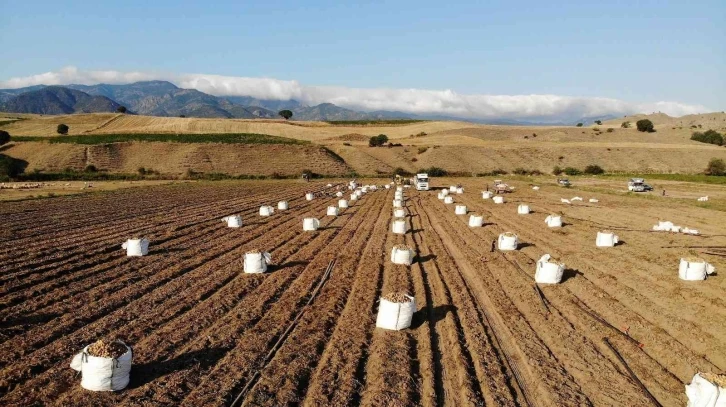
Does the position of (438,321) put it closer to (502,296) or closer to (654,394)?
(502,296)

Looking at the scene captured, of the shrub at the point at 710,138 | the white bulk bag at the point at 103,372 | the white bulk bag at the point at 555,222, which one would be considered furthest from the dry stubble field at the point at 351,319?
the shrub at the point at 710,138

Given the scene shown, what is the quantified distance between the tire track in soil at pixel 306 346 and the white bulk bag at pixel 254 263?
2.02m

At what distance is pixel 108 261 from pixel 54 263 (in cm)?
142

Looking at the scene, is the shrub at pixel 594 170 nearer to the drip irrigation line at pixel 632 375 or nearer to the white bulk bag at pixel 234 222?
the white bulk bag at pixel 234 222

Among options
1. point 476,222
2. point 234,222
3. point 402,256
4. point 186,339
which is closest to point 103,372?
point 186,339

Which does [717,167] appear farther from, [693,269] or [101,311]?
[101,311]

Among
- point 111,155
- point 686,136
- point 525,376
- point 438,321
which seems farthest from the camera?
point 686,136

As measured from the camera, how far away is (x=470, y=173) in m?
69.8

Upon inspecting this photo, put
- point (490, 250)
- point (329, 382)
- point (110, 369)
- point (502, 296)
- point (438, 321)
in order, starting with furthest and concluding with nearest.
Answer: point (490, 250) < point (502, 296) < point (438, 321) < point (329, 382) < point (110, 369)

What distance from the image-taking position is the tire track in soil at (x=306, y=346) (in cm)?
715

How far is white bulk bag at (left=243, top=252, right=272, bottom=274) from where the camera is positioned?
45.3 feet

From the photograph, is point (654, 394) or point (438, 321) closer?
point (654, 394)

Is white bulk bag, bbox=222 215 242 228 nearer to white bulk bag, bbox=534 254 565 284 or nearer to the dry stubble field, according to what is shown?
the dry stubble field

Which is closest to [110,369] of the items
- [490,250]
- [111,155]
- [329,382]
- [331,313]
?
[329,382]
